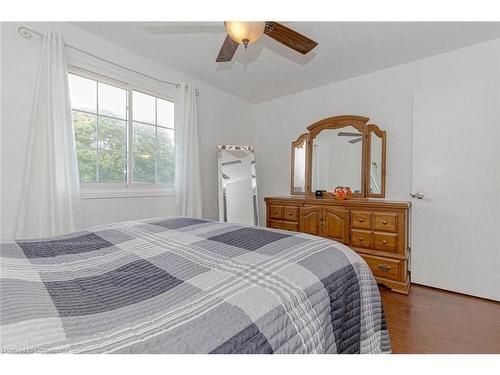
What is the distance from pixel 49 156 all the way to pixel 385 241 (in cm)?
308

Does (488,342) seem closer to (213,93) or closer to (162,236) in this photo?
(162,236)

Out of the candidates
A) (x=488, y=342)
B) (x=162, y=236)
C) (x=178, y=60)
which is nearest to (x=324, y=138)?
(x=178, y=60)

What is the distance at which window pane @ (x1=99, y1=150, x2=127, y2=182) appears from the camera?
2494mm

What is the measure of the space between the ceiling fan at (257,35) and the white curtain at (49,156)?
4.45ft

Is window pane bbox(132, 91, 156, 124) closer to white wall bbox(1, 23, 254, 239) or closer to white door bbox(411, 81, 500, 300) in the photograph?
white wall bbox(1, 23, 254, 239)

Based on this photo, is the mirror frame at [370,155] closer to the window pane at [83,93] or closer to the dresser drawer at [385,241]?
the dresser drawer at [385,241]

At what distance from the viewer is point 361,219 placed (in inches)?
104

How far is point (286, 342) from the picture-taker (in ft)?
2.00

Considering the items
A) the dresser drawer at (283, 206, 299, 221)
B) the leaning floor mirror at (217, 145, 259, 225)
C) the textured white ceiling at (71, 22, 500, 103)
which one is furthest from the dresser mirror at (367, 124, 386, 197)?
the leaning floor mirror at (217, 145, 259, 225)

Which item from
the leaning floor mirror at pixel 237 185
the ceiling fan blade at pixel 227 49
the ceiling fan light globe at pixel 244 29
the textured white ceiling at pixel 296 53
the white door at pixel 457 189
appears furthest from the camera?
the leaning floor mirror at pixel 237 185

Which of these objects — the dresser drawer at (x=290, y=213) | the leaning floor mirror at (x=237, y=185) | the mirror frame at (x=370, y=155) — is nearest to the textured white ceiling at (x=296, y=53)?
the mirror frame at (x=370, y=155)

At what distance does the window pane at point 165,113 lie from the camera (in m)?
2.97

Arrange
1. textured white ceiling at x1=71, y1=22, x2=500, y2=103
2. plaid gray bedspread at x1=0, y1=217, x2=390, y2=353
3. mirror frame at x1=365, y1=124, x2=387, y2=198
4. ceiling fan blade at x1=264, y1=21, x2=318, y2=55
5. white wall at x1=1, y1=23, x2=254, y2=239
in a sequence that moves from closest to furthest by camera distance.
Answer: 1. plaid gray bedspread at x1=0, y1=217, x2=390, y2=353
2. ceiling fan blade at x1=264, y1=21, x2=318, y2=55
3. white wall at x1=1, y1=23, x2=254, y2=239
4. textured white ceiling at x1=71, y1=22, x2=500, y2=103
5. mirror frame at x1=365, y1=124, x2=387, y2=198

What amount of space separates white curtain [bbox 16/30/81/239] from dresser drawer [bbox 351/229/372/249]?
265cm
